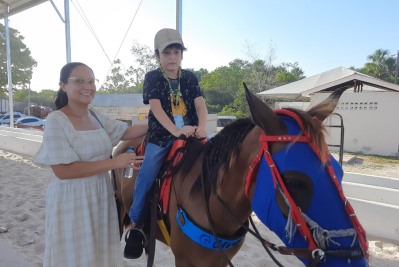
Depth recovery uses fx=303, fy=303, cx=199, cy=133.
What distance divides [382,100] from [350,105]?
1313 millimetres

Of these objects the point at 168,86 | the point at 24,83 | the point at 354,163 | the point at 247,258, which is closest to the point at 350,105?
the point at 354,163

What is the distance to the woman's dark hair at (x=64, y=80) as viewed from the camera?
79.1 inches

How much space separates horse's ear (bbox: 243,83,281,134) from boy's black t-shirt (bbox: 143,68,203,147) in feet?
3.35

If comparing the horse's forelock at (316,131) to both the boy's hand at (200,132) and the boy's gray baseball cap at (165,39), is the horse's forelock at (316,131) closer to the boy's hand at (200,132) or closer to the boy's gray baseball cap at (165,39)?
the boy's hand at (200,132)

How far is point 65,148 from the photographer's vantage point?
183 cm

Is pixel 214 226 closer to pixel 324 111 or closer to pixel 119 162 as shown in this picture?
pixel 119 162

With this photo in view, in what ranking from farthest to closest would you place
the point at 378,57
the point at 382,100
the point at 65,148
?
the point at 378,57 → the point at 382,100 → the point at 65,148

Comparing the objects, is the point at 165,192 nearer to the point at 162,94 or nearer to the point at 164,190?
the point at 164,190

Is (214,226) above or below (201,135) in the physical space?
below

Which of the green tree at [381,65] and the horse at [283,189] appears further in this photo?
the green tree at [381,65]

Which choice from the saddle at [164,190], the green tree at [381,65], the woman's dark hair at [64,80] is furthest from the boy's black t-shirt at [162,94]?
the green tree at [381,65]

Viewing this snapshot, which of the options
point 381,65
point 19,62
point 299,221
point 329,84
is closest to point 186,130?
point 299,221

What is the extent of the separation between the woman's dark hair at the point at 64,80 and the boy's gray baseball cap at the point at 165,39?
532 millimetres

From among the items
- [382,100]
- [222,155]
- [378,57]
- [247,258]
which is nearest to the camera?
[222,155]
